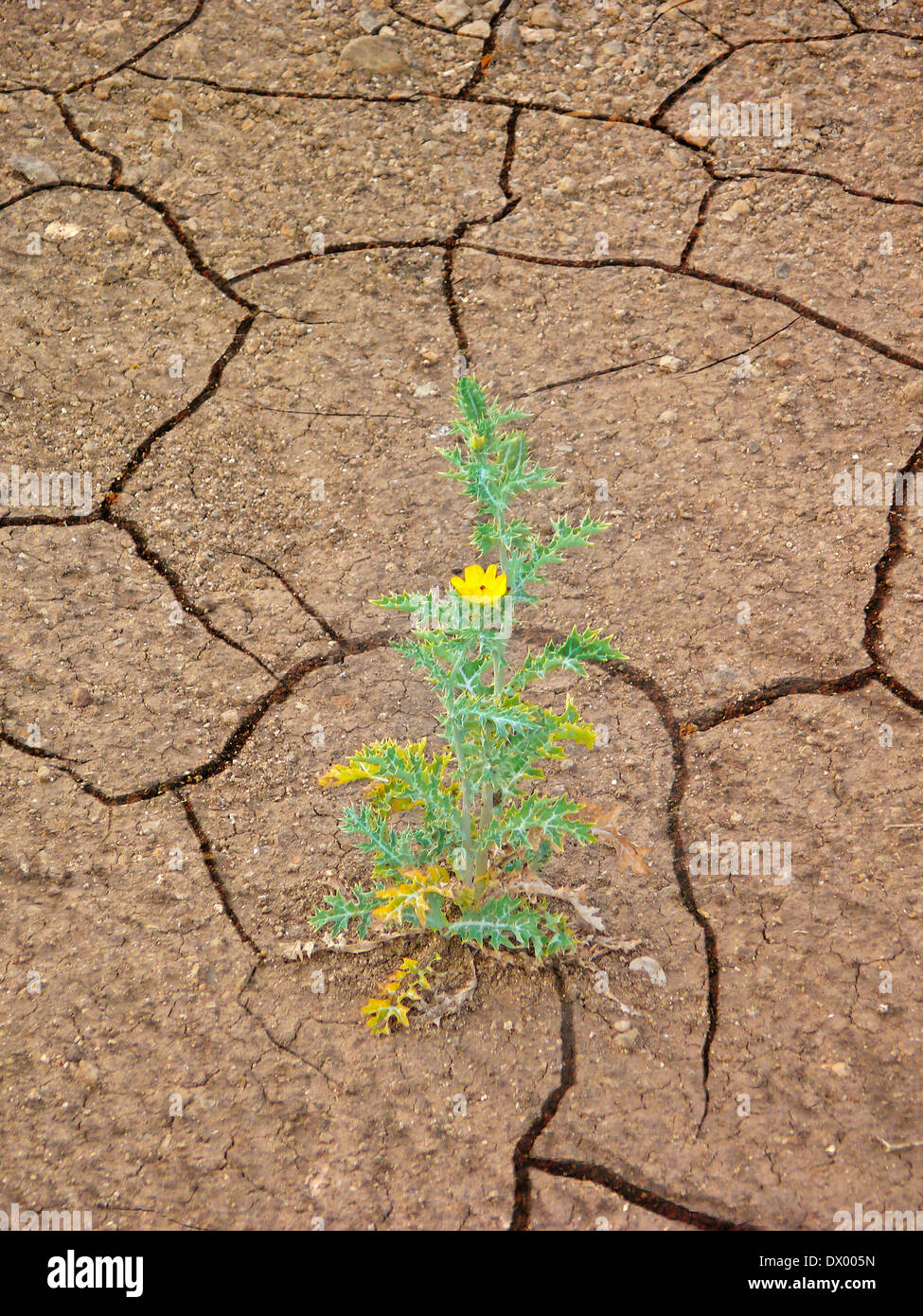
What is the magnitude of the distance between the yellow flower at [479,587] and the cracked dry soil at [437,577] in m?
0.76

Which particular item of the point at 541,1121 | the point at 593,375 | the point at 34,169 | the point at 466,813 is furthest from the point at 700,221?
the point at 541,1121

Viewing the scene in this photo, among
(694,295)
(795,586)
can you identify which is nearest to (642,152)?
(694,295)

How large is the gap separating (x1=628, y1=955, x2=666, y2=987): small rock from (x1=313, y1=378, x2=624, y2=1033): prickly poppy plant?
0.46ft

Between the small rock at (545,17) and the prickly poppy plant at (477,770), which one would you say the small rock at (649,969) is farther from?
the small rock at (545,17)

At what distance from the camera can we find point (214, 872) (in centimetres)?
221

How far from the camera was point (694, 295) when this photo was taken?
10.2ft

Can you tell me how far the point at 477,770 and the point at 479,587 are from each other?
0.34 m

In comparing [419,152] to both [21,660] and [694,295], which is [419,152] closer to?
[694,295]

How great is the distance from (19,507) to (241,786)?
105 cm

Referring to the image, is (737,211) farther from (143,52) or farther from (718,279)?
(143,52)

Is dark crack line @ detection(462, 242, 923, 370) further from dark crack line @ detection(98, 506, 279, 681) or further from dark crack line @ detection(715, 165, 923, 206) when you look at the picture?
dark crack line @ detection(98, 506, 279, 681)

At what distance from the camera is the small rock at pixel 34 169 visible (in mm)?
3383

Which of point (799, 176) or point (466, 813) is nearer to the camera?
point (466, 813)

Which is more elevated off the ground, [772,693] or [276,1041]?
[772,693]
